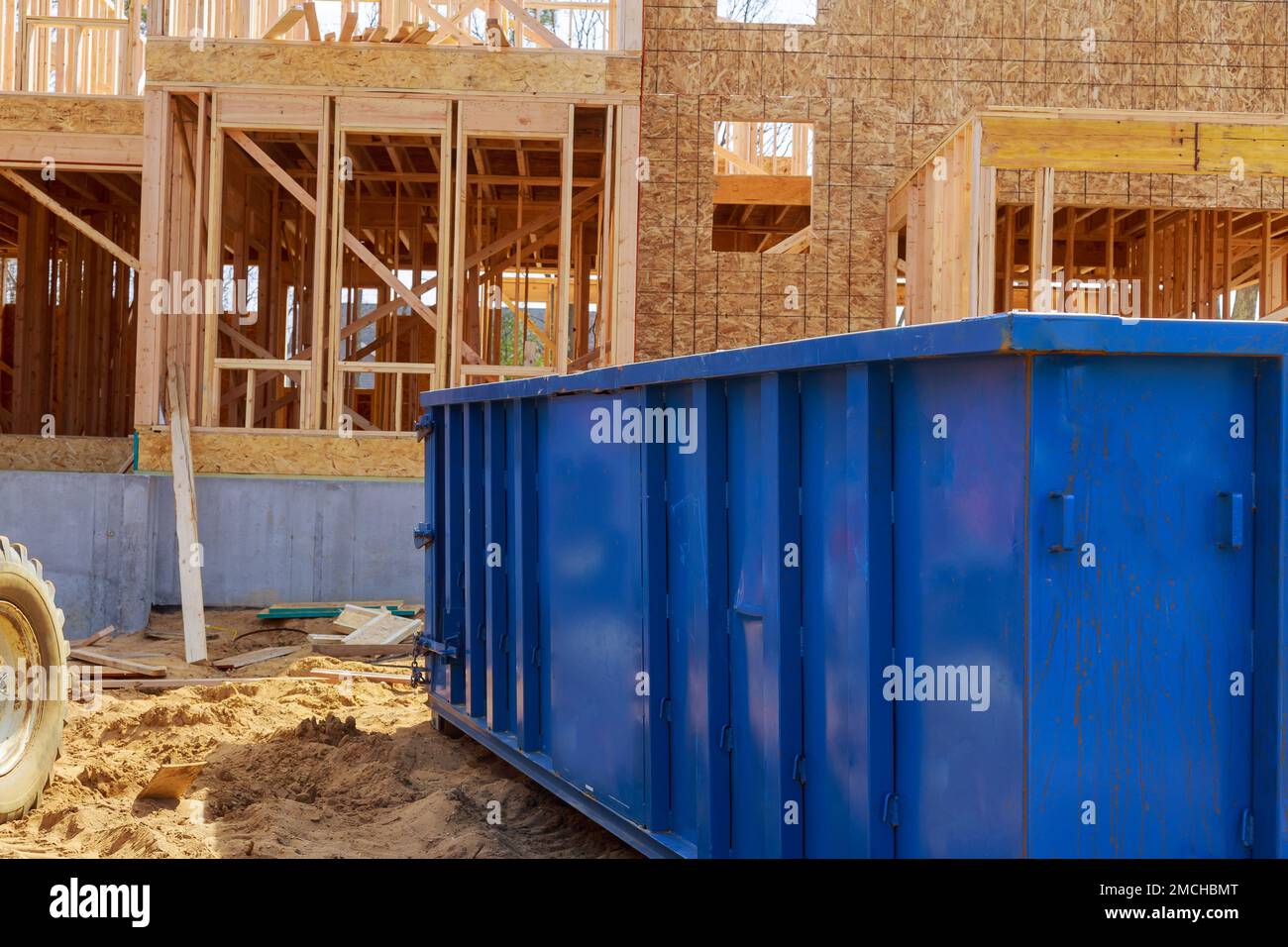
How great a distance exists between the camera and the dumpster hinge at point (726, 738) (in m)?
4.03

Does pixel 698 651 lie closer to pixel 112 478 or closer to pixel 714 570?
pixel 714 570

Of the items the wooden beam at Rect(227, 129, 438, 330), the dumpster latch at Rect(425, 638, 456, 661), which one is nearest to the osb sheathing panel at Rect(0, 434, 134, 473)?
the wooden beam at Rect(227, 129, 438, 330)

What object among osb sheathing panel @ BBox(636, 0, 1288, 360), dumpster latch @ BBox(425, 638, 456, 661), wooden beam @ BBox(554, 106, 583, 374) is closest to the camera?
dumpster latch @ BBox(425, 638, 456, 661)

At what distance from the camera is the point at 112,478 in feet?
38.8

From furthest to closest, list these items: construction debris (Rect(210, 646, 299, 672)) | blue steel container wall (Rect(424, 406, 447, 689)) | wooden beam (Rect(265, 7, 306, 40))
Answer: wooden beam (Rect(265, 7, 306, 40))
construction debris (Rect(210, 646, 299, 672))
blue steel container wall (Rect(424, 406, 447, 689))

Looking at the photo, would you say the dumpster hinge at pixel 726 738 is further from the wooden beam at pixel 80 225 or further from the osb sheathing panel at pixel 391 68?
the wooden beam at pixel 80 225

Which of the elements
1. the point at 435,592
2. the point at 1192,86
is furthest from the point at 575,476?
the point at 1192,86

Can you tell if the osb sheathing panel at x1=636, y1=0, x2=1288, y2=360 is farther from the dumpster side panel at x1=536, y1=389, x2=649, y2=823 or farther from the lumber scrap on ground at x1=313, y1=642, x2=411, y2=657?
the dumpster side panel at x1=536, y1=389, x2=649, y2=823

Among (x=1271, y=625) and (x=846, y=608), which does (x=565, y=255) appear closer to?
(x=846, y=608)

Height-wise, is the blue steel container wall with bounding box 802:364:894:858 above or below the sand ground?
above

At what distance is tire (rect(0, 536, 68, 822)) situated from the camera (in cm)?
534

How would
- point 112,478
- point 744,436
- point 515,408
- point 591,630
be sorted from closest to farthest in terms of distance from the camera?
point 744,436 < point 591,630 < point 515,408 < point 112,478
